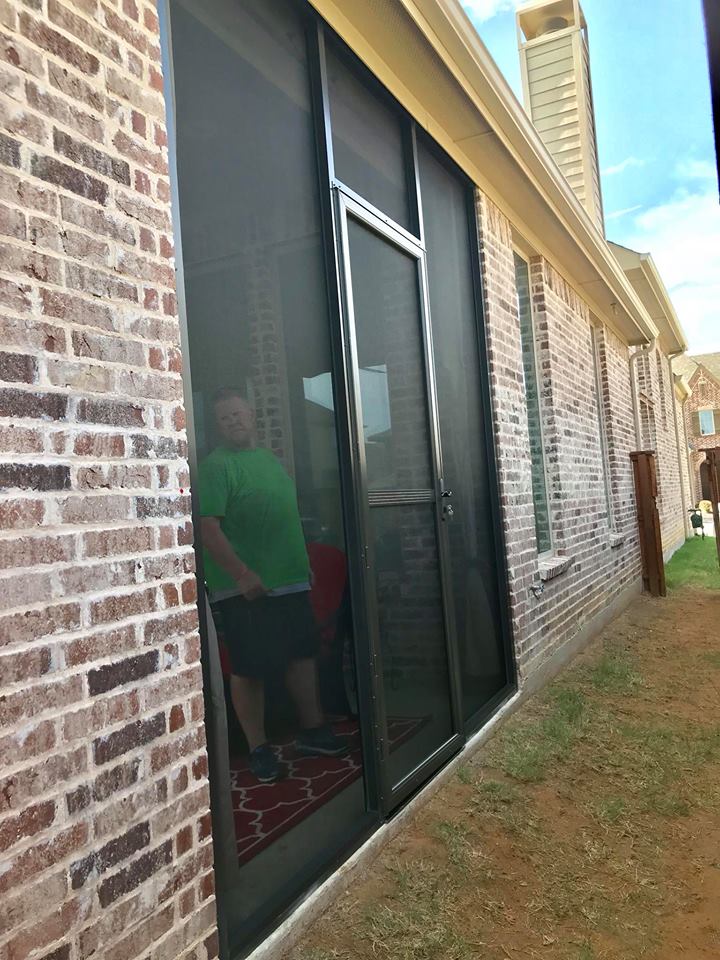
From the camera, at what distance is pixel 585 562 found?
6910 millimetres

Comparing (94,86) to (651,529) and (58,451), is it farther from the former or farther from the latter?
(651,529)

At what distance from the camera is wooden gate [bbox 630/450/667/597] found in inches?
366

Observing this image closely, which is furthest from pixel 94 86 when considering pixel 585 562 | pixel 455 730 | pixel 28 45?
pixel 585 562

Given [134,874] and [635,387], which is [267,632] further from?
[635,387]

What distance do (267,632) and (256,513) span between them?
0.41 meters

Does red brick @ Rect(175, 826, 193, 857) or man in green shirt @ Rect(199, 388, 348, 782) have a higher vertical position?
man in green shirt @ Rect(199, 388, 348, 782)

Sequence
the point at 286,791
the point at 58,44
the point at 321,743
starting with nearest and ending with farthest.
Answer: the point at 58,44 < the point at 286,791 < the point at 321,743

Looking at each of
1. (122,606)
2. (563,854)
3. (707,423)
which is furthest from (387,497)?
(707,423)

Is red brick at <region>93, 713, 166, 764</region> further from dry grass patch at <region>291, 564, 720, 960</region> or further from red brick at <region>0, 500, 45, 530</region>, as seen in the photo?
dry grass patch at <region>291, 564, 720, 960</region>

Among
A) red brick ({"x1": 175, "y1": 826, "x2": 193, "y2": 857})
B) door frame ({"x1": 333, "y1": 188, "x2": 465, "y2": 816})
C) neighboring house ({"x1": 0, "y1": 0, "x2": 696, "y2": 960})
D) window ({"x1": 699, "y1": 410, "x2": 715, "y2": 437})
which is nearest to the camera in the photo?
neighboring house ({"x1": 0, "y1": 0, "x2": 696, "y2": 960})

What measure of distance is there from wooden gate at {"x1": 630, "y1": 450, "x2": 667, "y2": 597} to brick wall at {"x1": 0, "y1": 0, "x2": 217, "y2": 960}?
331 inches

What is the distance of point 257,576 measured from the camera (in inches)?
98.6

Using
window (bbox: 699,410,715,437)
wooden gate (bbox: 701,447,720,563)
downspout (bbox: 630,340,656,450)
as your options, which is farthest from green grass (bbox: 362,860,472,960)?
window (bbox: 699,410,715,437)

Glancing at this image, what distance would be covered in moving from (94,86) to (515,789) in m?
3.34
